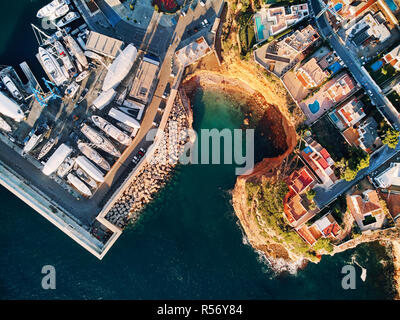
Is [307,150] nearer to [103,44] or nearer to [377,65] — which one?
[377,65]

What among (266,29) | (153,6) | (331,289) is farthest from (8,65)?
(331,289)

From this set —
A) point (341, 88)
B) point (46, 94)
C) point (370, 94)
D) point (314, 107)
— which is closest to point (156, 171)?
point (46, 94)

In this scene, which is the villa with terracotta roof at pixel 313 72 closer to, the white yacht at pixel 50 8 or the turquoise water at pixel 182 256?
the turquoise water at pixel 182 256

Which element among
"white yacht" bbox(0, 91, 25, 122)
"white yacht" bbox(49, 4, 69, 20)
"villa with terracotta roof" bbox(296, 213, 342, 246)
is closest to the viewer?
"villa with terracotta roof" bbox(296, 213, 342, 246)

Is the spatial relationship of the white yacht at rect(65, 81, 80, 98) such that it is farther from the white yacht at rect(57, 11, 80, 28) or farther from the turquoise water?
the white yacht at rect(57, 11, 80, 28)

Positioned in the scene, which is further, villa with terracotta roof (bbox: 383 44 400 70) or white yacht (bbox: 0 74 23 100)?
white yacht (bbox: 0 74 23 100)

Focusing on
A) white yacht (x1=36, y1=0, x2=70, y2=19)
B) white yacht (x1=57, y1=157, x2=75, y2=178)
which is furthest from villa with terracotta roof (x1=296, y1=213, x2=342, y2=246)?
white yacht (x1=36, y1=0, x2=70, y2=19)
